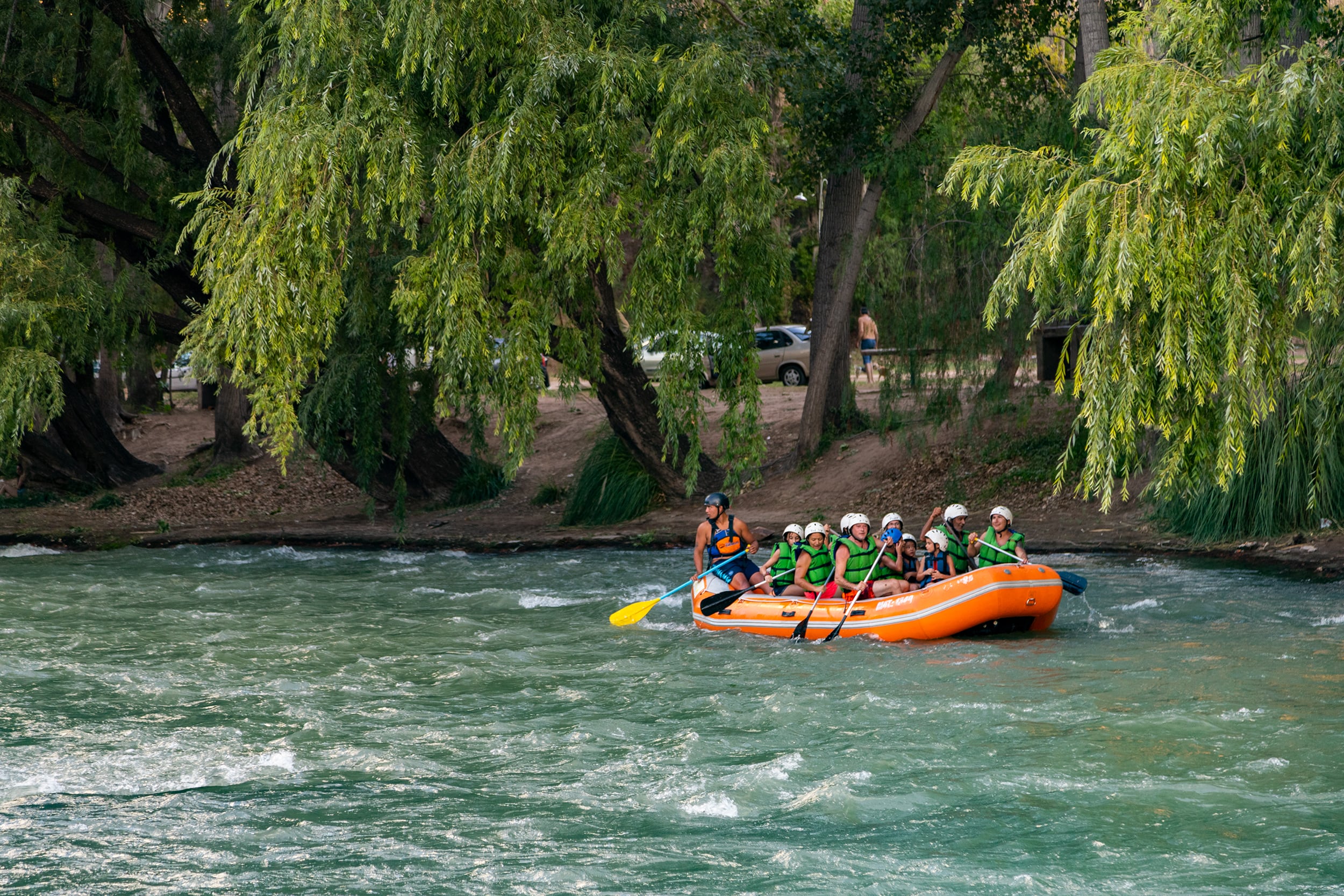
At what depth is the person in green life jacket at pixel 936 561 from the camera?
12.2m

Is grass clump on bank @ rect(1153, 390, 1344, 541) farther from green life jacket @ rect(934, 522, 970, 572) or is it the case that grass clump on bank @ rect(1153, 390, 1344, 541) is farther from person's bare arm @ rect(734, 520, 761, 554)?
person's bare arm @ rect(734, 520, 761, 554)

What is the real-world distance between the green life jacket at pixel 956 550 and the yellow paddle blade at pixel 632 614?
8.96ft

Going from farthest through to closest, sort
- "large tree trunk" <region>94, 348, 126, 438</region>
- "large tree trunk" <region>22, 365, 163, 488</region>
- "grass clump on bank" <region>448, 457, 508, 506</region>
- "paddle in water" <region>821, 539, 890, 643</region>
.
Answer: "large tree trunk" <region>94, 348, 126, 438</region> → "large tree trunk" <region>22, 365, 163, 488</region> → "grass clump on bank" <region>448, 457, 508, 506</region> → "paddle in water" <region>821, 539, 890, 643</region>

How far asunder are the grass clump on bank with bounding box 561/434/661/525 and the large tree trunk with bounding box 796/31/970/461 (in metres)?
2.72

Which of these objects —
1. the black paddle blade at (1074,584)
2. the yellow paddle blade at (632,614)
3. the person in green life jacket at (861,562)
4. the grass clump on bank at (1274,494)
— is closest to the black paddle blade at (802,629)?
the person in green life jacket at (861,562)

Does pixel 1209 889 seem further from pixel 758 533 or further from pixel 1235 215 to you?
pixel 758 533

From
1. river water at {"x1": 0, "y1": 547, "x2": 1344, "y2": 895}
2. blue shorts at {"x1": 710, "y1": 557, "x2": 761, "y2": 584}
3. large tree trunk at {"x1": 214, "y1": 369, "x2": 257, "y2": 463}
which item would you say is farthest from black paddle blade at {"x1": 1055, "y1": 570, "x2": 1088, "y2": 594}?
large tree trunk at {"x1": 214, "y1": 369, "x2": 257, "y2": 463}

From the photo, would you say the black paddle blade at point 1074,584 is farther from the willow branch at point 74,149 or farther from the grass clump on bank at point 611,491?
the willow branch at point 74,149

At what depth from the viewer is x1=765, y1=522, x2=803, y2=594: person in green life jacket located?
12.8 m

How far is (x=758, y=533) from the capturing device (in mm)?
15414

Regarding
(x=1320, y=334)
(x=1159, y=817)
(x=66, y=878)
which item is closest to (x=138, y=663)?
(x=66, y=878)

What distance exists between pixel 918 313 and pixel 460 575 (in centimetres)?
693

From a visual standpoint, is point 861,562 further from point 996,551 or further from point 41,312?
point 41,312

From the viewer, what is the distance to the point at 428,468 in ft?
71.7
